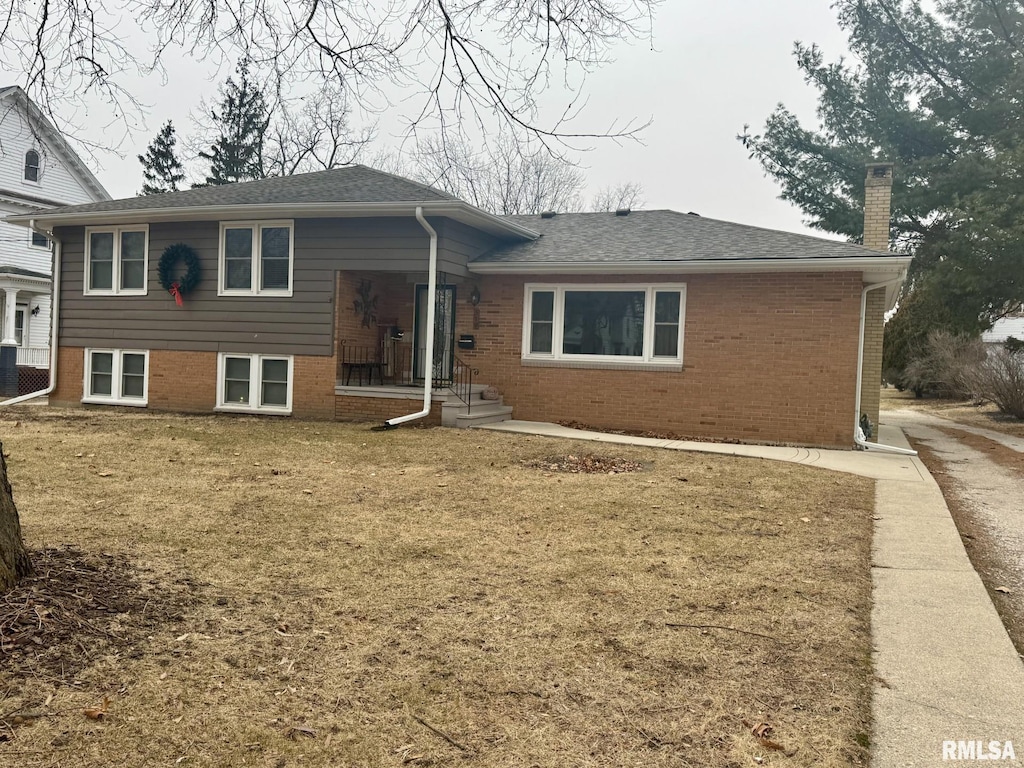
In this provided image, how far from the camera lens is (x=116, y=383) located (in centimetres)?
1441

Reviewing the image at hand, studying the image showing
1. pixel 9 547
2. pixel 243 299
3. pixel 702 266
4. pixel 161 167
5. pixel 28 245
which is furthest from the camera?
pixel 161 167

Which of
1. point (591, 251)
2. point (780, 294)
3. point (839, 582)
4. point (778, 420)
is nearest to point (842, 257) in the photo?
point (780, 294)

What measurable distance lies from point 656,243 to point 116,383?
33.3 ft

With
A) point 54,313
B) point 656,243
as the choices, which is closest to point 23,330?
point 54,313

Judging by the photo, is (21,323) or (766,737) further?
(21,323)

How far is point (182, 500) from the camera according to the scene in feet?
20.3

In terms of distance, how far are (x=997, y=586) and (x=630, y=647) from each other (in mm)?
2829

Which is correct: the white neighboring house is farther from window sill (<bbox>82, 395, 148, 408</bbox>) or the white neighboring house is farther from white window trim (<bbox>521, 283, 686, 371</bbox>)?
white window trim (<bbox>521, 283, 686, 371</bbox>)

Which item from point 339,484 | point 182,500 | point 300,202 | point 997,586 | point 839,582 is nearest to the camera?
point 839,582

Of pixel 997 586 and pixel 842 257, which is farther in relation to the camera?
pixel 842 257

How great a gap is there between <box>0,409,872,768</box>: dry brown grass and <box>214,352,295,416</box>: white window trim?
570cm

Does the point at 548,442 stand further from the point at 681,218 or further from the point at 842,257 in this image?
the point at 681,218

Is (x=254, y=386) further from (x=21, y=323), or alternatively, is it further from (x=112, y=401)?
(x=21, y=323)

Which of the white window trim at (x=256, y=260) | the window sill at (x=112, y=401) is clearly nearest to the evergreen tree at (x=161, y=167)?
the window sill at (x=112, y=401)
